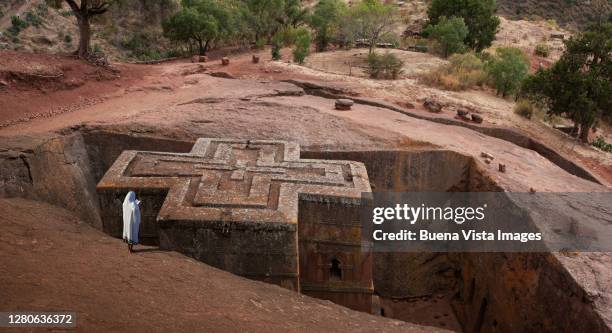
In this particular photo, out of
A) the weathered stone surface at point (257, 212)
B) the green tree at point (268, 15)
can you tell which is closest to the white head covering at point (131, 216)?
the weathered stone surface at point (257, 212)

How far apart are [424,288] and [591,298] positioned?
4.33 metres

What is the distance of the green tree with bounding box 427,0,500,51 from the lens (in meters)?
25.2

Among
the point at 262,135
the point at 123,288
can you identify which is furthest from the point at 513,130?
the point at 123,288

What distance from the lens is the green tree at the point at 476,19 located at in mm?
25172

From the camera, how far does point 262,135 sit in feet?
31.0

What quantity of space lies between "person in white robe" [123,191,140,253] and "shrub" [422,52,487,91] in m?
13.3

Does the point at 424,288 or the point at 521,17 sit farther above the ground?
the point at 521,17

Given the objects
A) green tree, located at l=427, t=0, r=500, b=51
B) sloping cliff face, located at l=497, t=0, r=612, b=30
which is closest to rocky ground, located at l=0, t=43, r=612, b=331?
green tree, located at l=427, t=0, r=500, b=51

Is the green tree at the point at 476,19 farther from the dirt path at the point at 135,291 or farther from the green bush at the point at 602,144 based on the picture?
the dirt path at the point at 135,291

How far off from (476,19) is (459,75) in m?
10.2

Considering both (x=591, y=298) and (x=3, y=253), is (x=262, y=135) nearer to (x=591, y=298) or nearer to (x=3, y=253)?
(x=3, y=253)

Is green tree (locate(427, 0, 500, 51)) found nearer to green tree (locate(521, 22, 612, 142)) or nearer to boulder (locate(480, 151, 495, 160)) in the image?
green tree (locate(521, 22, 612, 142))

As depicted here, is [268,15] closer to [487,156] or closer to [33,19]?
[33,19]

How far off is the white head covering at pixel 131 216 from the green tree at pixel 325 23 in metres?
20.2
